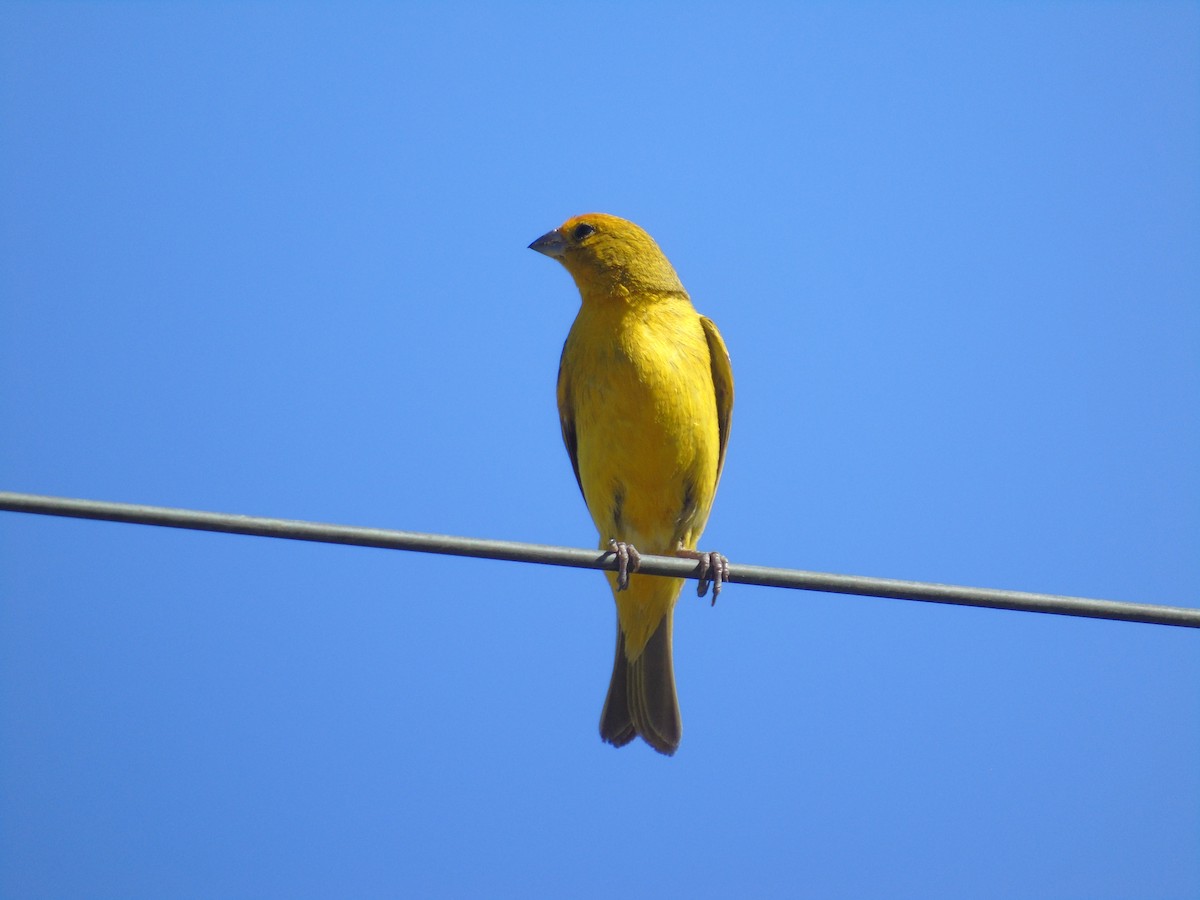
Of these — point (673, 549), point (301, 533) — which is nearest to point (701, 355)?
point (673, 549)

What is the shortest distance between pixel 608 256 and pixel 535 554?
3324 mm

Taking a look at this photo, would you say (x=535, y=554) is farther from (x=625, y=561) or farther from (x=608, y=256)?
(x=608, y=256)

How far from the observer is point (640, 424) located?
19.4 feet

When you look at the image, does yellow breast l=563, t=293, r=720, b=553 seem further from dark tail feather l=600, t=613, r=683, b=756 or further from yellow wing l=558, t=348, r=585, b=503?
dark tail feather l=600, t=613, r=683, b=756

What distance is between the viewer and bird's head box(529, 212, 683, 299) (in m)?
6.59

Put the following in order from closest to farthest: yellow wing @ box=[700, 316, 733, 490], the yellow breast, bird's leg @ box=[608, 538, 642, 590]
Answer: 1. bird's leg @ box=[608, 538, 642, 590]
2. the yellow breast
3. yellow wing @ box=[700, 316, 733, 490]

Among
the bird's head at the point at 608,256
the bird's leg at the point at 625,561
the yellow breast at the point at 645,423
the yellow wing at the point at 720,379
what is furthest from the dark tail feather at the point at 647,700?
the bird's head at the point at 608,256

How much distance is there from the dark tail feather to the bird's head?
73.1 inches

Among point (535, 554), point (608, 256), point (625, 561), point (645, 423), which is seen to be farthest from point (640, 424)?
point (535, 554)


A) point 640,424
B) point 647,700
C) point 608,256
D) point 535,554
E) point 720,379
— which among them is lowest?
point 647,700

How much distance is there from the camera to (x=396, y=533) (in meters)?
3.56

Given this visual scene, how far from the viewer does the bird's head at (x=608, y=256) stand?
6.59 m

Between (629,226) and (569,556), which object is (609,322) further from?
(569,556)

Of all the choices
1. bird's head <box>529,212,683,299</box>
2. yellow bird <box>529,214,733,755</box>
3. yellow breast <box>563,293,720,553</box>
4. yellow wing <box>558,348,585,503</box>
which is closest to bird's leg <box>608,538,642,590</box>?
yellow bird <box>529,214,733,755</box>
